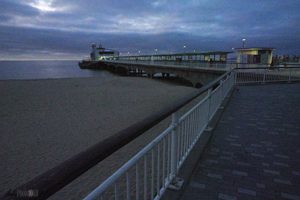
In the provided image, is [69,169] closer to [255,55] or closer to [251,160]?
[251,160]

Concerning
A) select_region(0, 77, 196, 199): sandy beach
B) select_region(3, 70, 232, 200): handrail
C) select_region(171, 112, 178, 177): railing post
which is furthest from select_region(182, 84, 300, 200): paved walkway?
select_region(0, 77, 196, 199): sandy beach

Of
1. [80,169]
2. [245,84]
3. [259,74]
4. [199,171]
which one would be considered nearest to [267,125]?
[199,171]

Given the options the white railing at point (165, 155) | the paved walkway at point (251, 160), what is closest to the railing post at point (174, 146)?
the white railing at point (165, 155)

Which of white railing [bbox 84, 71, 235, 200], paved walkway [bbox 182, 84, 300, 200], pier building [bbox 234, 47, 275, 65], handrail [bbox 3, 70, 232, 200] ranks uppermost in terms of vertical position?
pier building [bbox 234, 47, 275, 65]

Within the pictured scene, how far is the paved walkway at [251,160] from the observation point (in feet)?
8.75

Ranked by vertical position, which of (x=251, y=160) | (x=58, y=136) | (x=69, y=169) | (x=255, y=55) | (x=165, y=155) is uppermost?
(x=255, y=55)

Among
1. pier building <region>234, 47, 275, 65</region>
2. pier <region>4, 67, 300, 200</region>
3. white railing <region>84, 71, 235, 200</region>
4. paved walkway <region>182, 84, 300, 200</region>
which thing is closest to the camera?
pier <region>4, 67, 300, 200</region>

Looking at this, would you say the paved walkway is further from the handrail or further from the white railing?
the handrail

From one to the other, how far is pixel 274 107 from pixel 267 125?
7.25ft

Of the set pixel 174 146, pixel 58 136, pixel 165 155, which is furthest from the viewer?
pixel 58 136

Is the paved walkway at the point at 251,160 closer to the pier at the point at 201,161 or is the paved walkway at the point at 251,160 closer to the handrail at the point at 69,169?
the pier at the point at 201,161

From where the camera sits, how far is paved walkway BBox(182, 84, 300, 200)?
2668 millimetres

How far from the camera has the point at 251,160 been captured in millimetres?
3459

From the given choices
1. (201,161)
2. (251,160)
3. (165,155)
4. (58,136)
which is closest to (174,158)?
(165,155)
